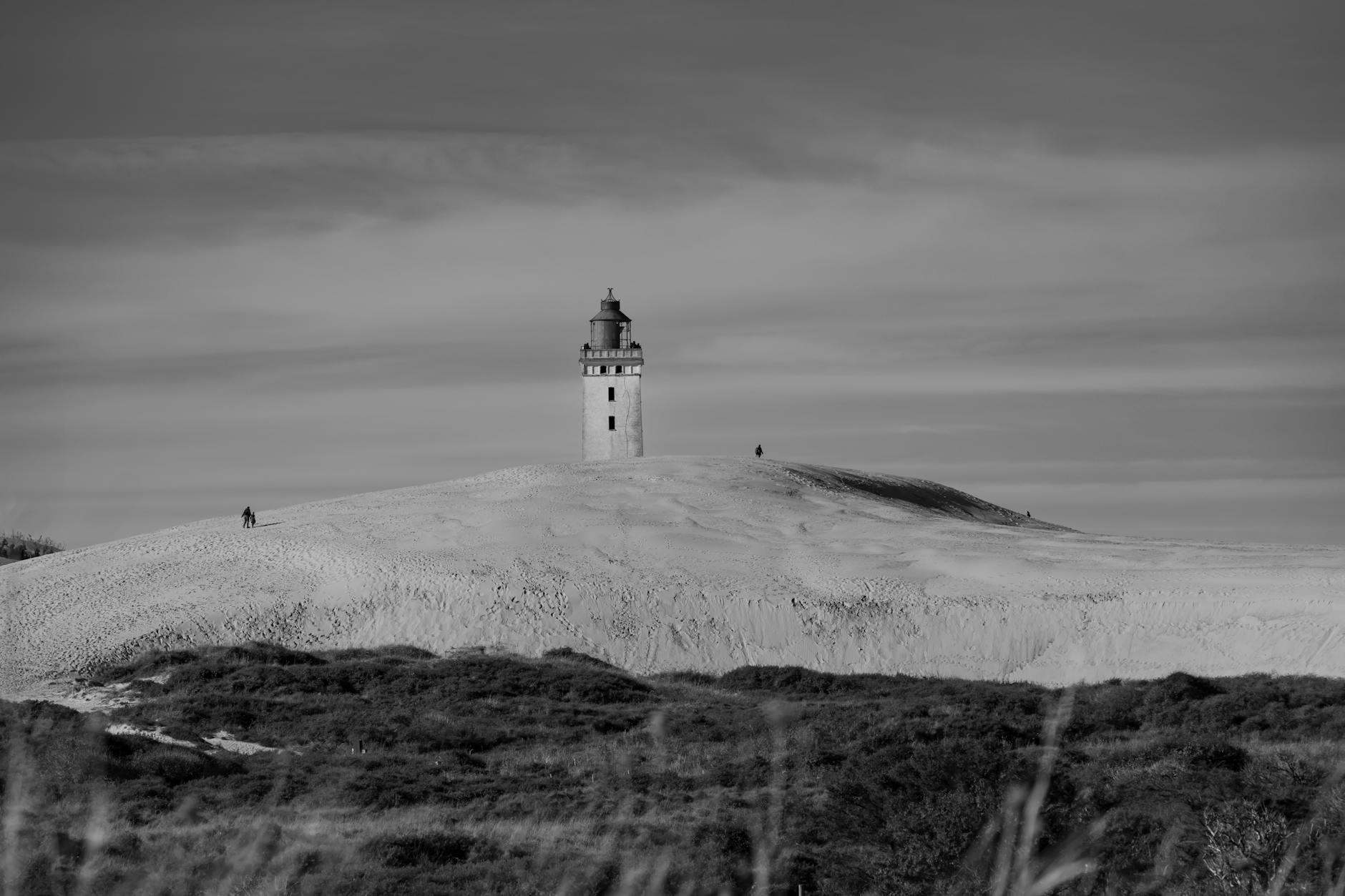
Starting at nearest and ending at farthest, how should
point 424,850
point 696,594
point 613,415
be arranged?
point 424,850, point 696,594, point 613,415

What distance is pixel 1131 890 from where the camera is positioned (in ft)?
57.0

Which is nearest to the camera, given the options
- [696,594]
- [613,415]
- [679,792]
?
[679,792]

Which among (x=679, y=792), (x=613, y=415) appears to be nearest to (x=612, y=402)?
(x=613, y=415)

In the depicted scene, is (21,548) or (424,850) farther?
(21,548)

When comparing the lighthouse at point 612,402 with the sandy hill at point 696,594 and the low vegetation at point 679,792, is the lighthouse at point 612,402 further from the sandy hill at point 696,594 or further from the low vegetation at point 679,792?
the low vegetation at point 679,792

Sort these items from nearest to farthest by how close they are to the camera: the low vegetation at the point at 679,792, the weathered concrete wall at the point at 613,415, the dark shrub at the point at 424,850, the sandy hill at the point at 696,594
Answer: the low vegetation at the point at 679,792
the dark shrub at the point at 424,850
the sandy hill at the point at 696,594
the weathered concrete wall at the point at 613,415

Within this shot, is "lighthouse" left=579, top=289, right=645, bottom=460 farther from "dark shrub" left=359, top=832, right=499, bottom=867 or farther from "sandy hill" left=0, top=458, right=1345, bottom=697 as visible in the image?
"dark shrub" left=359, top=832, right=499, bottom=867

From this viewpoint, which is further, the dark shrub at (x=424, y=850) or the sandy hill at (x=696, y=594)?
the sandy hill at (x=696, y=594)

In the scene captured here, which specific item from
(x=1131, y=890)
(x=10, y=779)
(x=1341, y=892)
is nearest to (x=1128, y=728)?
(x=1131, y=890)

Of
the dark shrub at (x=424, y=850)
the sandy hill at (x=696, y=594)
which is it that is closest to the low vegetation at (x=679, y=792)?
the dark shrub at (x=424, y=850)

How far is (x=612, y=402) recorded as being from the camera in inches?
3157

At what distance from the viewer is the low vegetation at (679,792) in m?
17.2

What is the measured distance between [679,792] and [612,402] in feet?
191

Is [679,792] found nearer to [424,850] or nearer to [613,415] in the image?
[424,850]
